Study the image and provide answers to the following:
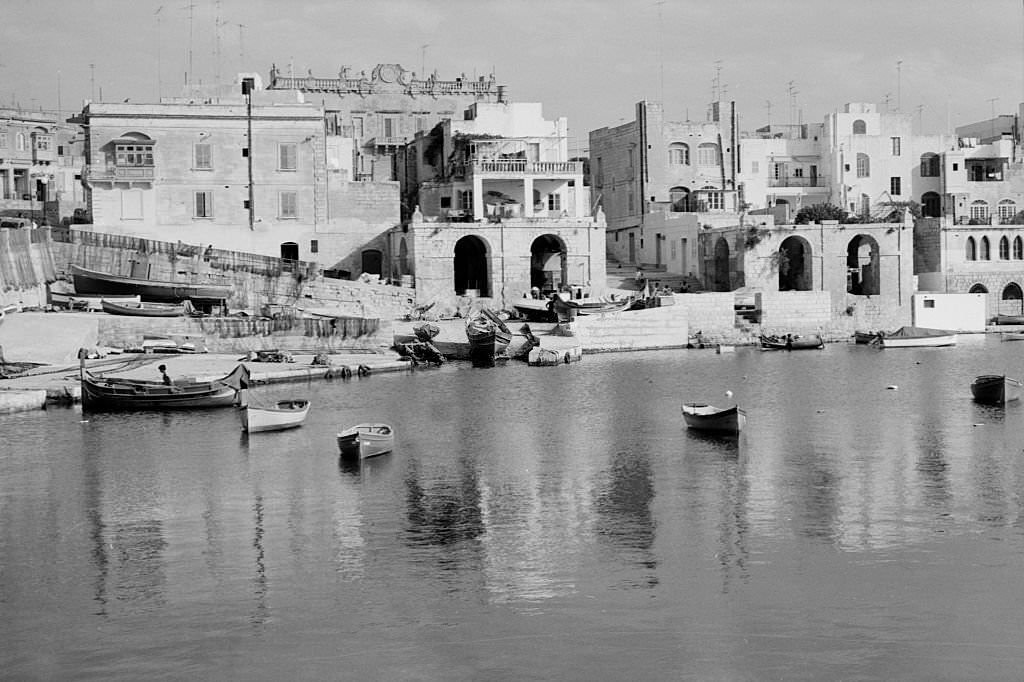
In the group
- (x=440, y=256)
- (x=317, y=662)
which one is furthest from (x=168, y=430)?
(x=440, y=256)

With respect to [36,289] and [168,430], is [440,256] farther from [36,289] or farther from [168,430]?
[168,430]

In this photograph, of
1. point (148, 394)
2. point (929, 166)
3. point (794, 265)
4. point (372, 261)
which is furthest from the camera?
point (929, 166)

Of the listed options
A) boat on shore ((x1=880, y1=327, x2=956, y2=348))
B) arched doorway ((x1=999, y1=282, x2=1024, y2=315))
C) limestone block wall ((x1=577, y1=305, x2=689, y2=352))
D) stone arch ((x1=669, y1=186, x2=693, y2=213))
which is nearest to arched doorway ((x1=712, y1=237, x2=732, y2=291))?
stone arch ((x1=669, y1=186, x2=693, y2=213))

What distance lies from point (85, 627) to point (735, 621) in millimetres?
9695

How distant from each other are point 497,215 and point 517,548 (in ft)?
146

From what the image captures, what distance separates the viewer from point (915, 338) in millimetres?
66562

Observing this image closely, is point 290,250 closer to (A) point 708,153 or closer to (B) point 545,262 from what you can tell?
(B) point 545,262

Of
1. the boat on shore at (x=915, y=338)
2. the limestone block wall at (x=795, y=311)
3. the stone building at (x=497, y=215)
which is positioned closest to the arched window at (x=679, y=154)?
the stone building at (x=497, y=215)

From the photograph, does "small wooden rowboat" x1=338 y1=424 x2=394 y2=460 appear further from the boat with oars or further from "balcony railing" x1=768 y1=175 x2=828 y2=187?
"balcony railing" x1=768 y1=175 x2=828 y2=187

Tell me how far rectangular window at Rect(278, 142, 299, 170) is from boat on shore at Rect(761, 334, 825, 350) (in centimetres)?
2432

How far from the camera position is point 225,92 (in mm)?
70188

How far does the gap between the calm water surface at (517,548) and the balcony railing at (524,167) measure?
28.6 m

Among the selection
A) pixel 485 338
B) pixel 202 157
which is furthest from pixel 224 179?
pixel 485 338

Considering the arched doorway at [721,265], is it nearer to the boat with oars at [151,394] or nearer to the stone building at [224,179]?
the stone building at [224,179]
